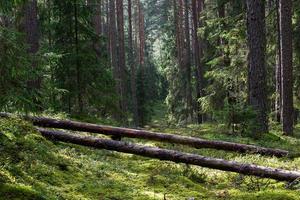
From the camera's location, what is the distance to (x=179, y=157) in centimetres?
885

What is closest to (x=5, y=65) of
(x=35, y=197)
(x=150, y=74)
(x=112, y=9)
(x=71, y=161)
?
(x=35, y=197)

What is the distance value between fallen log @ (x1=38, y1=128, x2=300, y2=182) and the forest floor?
0.20m

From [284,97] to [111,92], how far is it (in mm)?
8842

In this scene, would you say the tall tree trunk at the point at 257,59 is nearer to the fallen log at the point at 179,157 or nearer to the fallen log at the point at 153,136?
the fallen log at the point at 153,136

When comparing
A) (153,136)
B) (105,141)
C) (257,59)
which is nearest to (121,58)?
(257,59)

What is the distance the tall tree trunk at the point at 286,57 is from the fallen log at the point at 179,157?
10.6 meters

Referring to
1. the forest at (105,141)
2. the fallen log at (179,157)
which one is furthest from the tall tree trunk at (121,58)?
the fallen log at (179,157)

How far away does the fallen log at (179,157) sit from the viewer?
7871mm

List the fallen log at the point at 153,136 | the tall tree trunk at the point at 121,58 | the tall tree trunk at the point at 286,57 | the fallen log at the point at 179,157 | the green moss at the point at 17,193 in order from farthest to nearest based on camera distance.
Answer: the tall tree trunk at the point at 121,58
the tall tree trunk at the point at 286,57
the fallen log at the point at 153,136
the fallen log at the point at 179,157
the green moss at the point at 17,193

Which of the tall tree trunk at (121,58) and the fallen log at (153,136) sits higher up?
the tall tree trunk at (121,58)

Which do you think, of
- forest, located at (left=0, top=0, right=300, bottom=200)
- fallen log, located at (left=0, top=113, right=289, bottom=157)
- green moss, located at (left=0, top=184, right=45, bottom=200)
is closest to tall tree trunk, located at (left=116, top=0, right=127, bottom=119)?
forest, located at (left=0, top=0, right=300, bottom=200)

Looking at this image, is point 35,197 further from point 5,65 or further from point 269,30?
point 269,30

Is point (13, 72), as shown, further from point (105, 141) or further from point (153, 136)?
point (153, 136)

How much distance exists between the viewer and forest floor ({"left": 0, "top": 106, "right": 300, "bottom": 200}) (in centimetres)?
635
